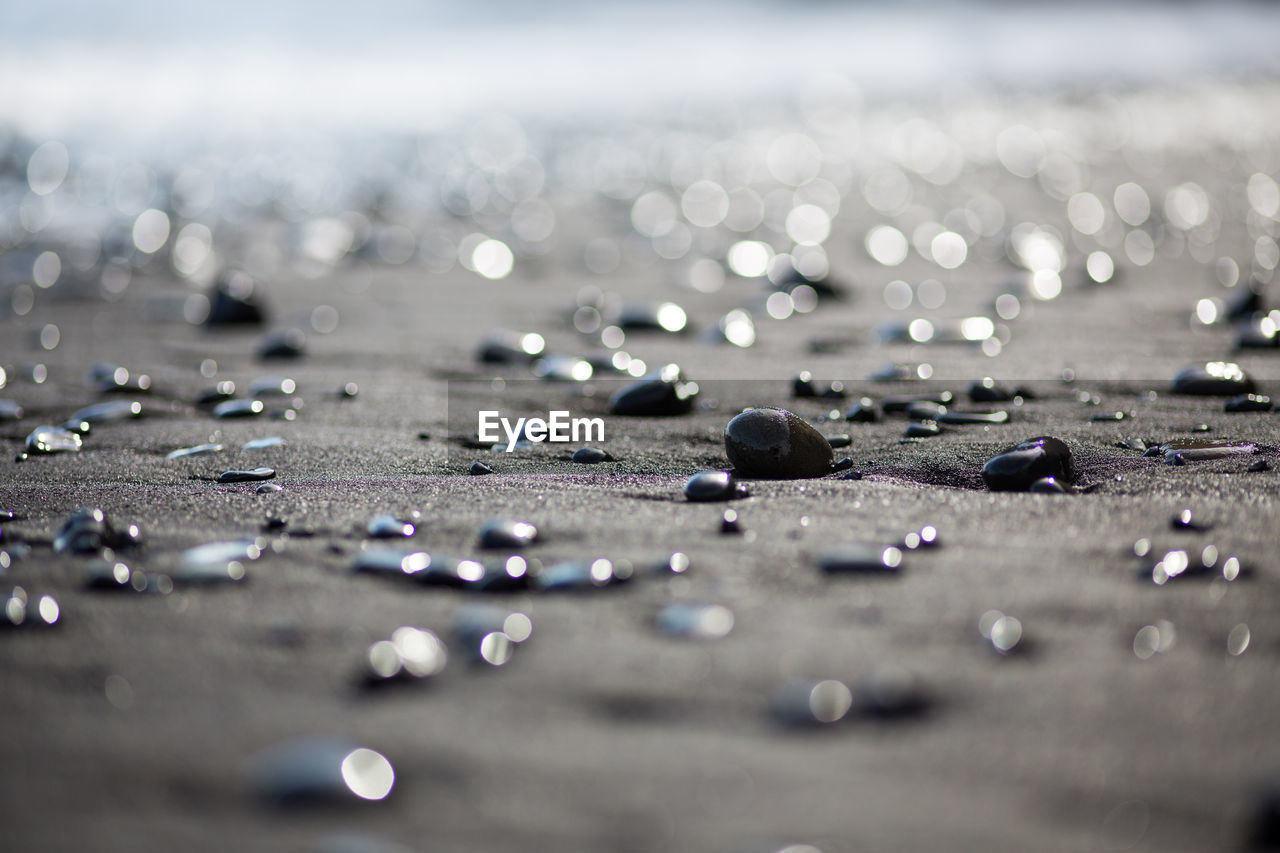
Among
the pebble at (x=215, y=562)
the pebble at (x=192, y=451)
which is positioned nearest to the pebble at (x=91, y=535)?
the pebble at (x=215, y=562)

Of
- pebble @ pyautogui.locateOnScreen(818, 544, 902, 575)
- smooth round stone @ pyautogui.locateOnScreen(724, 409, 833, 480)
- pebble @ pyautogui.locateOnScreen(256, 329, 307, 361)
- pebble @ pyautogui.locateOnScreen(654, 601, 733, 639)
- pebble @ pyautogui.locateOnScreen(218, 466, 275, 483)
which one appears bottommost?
pebble @ pyautogui.locateOnScreen(654, 601, 733, 639)

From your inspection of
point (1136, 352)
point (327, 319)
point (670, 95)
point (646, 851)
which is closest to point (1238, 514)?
point (646, 851)

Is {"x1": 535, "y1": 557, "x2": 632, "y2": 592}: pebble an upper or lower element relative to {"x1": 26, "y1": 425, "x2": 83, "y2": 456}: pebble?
lower

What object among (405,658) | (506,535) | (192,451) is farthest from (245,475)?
(405,658)

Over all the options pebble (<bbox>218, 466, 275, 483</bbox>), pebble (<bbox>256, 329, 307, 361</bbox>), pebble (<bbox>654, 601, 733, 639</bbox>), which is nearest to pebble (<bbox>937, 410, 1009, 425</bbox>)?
pebble (<bbox>654, 601, 733, 639</bbox>)

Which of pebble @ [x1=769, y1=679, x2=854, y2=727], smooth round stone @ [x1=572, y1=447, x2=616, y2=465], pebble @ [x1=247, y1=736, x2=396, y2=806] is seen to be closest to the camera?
pebble @ [x1=247, y1=736, x2=396, y2=806]

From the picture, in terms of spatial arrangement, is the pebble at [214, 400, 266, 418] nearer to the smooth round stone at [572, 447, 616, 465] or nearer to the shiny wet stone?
the smooth round stone at [572, 447, 616, 465]
